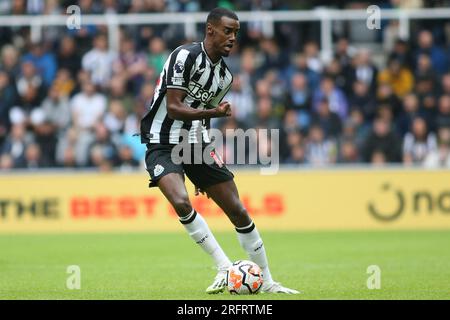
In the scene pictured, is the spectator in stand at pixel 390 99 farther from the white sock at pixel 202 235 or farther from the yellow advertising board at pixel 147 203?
the white sock at pixel 202 235

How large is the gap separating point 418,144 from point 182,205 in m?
10.5

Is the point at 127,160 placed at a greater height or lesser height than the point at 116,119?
lesser

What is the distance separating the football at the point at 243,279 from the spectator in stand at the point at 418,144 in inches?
393

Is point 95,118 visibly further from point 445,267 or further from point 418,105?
point 445,267

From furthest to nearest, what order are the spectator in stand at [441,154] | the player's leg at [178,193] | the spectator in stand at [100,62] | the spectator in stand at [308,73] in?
the spectator in stand at [100,62] < the spectator in stand at [308,73] < the spectator in stand at [441,154] < the player's leg at [178,193]

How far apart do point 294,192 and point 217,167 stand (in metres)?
8.70

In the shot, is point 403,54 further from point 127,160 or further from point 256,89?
point 127,160

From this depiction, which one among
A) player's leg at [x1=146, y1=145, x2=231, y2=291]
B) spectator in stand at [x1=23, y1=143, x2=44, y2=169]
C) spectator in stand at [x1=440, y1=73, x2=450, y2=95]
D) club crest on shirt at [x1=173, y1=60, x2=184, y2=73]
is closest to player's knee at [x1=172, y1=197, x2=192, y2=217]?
player's leg at [x1=146, y1=145, x2=231, y2=291]

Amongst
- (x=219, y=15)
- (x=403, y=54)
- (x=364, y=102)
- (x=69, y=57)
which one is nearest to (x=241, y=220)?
(x=219, y=15)

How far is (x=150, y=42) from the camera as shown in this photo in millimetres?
20984

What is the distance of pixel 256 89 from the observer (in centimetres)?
2008

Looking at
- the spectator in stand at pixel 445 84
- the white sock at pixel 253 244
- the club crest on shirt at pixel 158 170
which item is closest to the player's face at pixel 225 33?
the club crest on shirt at pixel 158 170

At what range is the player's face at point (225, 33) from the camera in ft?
31.5
